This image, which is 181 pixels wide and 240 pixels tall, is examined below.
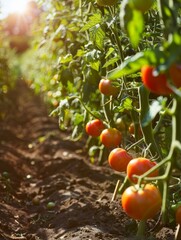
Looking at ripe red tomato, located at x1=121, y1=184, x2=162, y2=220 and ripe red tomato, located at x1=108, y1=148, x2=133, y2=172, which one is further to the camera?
ripe red tomato, located at x1=108, y1=148, x2=133, y2=172

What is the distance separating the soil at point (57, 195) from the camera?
2613 millimetres

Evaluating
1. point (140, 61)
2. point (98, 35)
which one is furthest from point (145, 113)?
point (140, 61)

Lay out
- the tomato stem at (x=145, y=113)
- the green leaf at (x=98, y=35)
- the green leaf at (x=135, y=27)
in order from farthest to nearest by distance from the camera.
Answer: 1. the green leaf at (x=98, y=35)
2. the tomato stem at (x=145, y=113)
3. the green leaf at (x=135, y=27)

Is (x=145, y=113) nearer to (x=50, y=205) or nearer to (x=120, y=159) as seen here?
(x=120, y=159)

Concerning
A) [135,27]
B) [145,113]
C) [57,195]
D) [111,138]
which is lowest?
[57,195]

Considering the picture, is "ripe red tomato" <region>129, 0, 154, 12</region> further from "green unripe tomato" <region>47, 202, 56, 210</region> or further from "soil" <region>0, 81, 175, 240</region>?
"green unripe tomato" <region>47, 202, 56, 210</region>

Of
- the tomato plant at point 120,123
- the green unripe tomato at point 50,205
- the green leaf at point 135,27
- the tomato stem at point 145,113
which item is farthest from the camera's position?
the green unripe tomato at point 50,205

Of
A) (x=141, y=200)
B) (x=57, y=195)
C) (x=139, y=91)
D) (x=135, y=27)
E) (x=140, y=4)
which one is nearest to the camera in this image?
(x=135, y=27)

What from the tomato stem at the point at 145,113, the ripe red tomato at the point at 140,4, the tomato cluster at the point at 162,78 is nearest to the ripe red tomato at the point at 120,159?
the tomato stem at the point at 145,113

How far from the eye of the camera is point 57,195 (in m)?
3.39

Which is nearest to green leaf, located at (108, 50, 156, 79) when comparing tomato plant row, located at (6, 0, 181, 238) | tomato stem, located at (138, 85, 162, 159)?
tomato plant row, located at (6, 0, 181, 238)

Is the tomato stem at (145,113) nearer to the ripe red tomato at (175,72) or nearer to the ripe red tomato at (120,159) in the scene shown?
the ripe red tomato at (120,159)

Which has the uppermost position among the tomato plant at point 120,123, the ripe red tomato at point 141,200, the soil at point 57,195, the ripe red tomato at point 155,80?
the ripe red tomato at point 155,80

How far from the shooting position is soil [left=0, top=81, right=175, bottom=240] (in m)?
2.61
